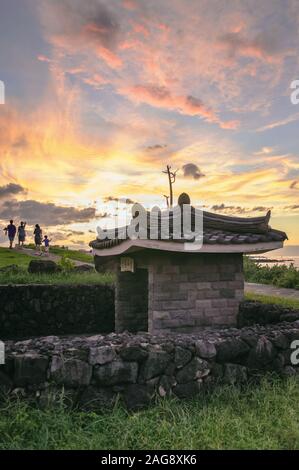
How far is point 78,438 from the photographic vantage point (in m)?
4.69

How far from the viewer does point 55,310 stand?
46.4ft

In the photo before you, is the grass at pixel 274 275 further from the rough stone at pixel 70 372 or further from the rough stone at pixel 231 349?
the rough stone at pixel 70 372

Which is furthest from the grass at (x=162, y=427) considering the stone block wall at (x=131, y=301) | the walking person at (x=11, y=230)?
→ the walking person at (x=11, y=230)

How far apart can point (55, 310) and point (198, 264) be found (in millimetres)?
6761

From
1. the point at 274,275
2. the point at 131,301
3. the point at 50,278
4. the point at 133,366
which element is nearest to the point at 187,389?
the point at 133,366

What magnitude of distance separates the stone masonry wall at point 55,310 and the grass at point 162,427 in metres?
8.90

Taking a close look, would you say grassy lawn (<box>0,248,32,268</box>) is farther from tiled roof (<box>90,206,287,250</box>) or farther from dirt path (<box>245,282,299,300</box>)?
tiled roof (<box>90,206,287,250</box>)

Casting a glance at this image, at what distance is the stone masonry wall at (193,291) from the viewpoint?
8.56 metres

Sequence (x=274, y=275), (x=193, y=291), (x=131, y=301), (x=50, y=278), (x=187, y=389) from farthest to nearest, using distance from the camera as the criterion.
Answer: (x=274, y=275), (x=50, y=278), (x=131, y=301), (x=193, y=291), (x=187, y=389)

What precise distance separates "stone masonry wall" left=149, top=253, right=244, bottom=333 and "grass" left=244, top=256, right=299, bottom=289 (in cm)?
1008

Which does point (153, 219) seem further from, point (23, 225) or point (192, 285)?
point (23, 225)

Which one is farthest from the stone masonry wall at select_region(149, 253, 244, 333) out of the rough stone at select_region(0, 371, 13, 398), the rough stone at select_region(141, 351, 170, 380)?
the rough stone at select_region(0, 371, 13, 398)

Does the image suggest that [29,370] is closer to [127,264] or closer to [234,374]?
[234,374]

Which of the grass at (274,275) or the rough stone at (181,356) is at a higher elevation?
the grass at (274,275)
